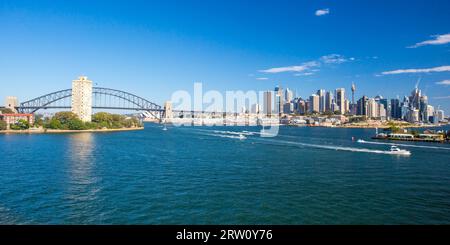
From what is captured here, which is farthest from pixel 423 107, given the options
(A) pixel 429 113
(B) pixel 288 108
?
(B) pixel 288 108

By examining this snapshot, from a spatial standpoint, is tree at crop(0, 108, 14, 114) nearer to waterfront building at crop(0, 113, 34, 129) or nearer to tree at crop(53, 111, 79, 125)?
waterfront building at crop(0, 113, 34, 129)

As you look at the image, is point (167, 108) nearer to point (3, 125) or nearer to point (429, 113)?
point (3, 125)

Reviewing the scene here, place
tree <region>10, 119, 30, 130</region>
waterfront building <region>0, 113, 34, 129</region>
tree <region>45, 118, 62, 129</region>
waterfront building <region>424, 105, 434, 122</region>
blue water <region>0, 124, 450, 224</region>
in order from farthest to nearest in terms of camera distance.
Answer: waterfront building <region>424, 105, 434, 122</region>
waterfront building <region>0, 113, 34, 129</region>
tree <region>45, 118, 62, 129</region>
tree <region>10, 119, 30, 130</region>
blue water <region>0, 124, 450, 224</region>

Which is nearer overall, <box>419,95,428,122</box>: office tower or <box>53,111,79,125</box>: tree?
<box>53,111,79,125</box>: tree

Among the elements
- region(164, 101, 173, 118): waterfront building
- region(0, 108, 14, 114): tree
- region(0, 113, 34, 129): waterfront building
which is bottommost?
region(0, 113, 34, 129): waterfront building

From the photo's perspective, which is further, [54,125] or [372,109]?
[372,109]

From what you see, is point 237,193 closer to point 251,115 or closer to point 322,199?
point 322,199

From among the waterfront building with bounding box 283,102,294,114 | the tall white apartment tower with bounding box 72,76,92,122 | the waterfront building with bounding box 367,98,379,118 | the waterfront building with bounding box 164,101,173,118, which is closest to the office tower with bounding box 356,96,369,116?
the waterfront building with bounding box 367,98,379,118

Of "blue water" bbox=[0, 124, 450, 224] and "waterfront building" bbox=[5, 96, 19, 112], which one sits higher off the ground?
"waterfront building" bbox=[5, 96, 19, 112]

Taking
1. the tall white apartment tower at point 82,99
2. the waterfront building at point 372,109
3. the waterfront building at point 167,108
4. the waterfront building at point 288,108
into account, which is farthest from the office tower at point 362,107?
the tall white apartment tower at point 82,99
